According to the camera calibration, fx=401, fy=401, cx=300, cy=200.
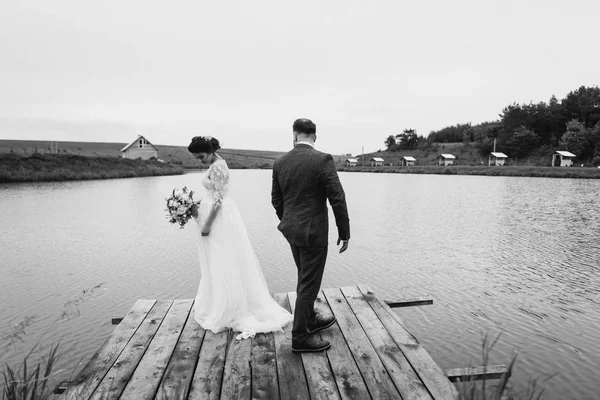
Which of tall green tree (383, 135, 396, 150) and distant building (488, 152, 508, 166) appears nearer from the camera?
A: distant building (488, 152, 508, 166)

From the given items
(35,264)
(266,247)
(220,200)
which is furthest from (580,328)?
(35,264)

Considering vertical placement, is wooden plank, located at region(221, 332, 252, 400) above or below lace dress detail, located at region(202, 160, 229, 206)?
below

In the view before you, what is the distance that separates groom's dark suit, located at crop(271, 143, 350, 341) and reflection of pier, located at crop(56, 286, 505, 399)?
51 cm

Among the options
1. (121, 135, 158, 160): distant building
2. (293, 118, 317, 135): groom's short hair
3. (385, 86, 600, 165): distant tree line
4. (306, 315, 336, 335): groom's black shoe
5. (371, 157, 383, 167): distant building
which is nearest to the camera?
(293, 118, 317, 135): groom's short hair

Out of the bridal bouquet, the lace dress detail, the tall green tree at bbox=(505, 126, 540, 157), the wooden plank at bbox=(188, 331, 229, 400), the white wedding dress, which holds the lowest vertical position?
the wooden plank at bbox=(188, 331, 229, 400)

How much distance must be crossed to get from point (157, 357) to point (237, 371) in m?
0.96

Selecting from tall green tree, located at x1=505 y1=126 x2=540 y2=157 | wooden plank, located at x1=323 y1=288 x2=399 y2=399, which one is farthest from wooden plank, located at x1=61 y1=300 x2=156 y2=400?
tall green tree, located at x1=505 y1=126 x2=540 y2=157

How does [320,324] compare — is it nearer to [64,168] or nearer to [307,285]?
[307,285]

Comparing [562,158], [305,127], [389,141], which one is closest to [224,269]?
[305,127]

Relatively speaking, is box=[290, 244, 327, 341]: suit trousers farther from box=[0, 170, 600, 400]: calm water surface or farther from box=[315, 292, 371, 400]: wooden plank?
box=[0, 170, 600, 400]: calm water surface

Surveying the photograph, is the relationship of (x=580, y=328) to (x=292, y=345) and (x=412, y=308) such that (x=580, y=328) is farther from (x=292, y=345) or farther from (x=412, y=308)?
(x=292, y=345)

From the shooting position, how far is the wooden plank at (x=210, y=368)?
364 centimetres

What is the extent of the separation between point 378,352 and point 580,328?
4193 millimetres

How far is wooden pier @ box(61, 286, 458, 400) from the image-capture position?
11.9ft
